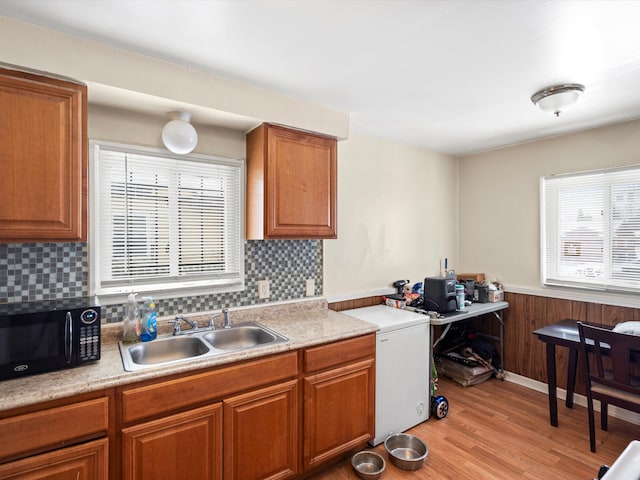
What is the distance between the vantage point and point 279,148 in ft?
7.24

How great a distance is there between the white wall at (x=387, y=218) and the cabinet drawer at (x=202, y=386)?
105cm

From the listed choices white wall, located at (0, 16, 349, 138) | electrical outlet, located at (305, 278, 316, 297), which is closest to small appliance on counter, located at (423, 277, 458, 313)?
electrical outlet, located at (305, 278, 316, 297)

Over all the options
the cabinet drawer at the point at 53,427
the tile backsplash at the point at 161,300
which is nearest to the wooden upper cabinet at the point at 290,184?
the tile backsplash at the point at 161,300

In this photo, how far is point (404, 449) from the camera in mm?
Answer: 2316

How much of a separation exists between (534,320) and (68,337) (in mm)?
3595

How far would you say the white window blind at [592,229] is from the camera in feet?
8.78

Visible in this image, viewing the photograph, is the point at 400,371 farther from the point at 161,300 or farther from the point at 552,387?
Answer: the point at 161,300

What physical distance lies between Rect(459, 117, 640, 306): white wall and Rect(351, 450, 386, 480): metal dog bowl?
2.18 meters

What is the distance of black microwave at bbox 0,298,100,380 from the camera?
137 cm

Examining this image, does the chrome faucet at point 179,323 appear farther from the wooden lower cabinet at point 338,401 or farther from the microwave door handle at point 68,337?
the wooden lower cabinet at point 338,401

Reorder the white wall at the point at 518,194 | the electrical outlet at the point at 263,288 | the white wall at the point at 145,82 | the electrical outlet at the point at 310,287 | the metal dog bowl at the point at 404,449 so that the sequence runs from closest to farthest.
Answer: the white wall at the point at 145,82 < the metal dog bowl at the point at 404,449 < the electrical outlet at the point at 263,288 < the electrical outlet at the point at 310,287 < the white wall at the point at 518,194

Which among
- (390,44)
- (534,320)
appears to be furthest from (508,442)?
(390,44)

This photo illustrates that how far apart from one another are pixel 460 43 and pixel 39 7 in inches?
71.5

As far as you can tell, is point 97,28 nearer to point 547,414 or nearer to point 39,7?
point 39,7
